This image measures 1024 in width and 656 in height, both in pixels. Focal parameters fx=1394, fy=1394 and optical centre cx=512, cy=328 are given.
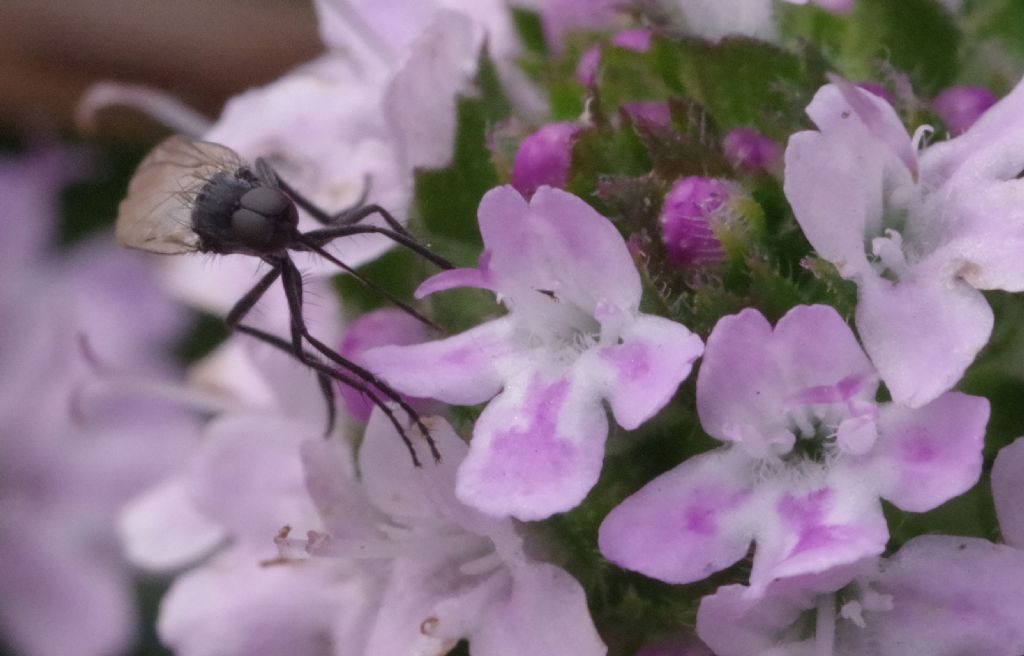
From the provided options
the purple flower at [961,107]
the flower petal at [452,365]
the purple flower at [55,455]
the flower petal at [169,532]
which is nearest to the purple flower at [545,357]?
the flower petal at [452,365]

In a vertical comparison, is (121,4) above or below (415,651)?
below

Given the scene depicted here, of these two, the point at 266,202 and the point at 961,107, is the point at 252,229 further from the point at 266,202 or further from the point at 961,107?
the point at 961,107

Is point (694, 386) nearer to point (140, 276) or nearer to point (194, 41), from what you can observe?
point (140, 276)

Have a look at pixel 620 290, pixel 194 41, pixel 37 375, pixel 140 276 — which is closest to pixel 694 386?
pixel 620 290

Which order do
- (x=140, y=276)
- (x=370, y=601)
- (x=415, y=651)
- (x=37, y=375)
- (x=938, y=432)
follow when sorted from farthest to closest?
1. (x=140, y=276)
2. (x=37, y=375)
3. (x=370, y=601)
4. (x=415, y=651)
5. (x=938, y=432)

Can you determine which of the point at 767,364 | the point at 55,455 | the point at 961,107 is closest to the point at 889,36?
the point at 961,107

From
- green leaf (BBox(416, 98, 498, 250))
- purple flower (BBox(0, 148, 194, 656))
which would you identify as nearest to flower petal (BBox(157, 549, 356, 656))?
green leaf (BBox(416, 98, 498, 250))

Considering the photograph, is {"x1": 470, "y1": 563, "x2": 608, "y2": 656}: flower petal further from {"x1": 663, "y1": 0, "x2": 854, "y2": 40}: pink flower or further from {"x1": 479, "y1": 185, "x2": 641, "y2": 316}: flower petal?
{"x1": 663, "y1": 0, "x2": 854, "y2": 40}: pink flower
